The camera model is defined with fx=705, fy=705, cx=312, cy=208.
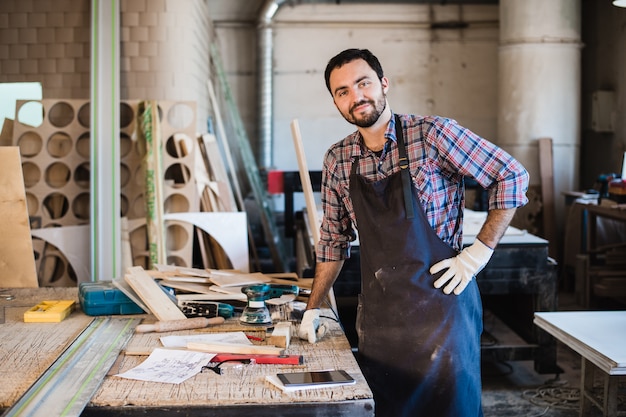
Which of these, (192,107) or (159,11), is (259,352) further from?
(159,11)

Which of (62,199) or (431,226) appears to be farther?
(62,199)

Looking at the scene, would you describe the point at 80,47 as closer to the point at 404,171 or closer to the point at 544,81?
the point at 404,171

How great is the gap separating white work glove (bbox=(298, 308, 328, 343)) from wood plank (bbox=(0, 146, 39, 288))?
5.65 feet

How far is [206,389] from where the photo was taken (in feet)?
5.78

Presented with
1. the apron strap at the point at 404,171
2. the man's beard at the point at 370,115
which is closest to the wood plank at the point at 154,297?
the apron strap at the point at 404,171

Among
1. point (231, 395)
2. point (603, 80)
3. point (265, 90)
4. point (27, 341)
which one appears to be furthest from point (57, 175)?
point (603, 80)

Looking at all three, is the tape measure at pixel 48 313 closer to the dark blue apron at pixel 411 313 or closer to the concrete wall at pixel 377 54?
the dark blue apron at pixel 411 313

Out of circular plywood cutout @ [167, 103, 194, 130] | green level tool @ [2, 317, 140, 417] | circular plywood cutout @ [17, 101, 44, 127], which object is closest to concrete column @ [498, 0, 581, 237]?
circular plywood cutout @ [167, 103, 194, 130]

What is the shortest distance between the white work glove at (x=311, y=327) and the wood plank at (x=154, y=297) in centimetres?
44

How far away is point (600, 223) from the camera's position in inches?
242

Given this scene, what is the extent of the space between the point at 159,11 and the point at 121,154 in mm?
1107

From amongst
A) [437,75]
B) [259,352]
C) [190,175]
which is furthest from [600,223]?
[259,352]

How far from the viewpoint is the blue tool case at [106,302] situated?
2.49 m

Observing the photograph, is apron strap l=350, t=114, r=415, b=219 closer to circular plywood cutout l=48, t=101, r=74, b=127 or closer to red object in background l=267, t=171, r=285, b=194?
red object in background l=267, t=171, r=285, b=194
